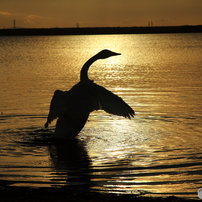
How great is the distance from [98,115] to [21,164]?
17.3ft

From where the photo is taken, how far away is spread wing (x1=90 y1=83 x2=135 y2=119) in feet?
36.3

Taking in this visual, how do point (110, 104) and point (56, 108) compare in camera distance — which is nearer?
point (56, 108)

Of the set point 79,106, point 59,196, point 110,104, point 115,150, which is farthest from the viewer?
point 110,104

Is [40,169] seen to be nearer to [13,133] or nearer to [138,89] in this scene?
[13,133]

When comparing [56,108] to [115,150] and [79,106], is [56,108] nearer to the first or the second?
[79,106]

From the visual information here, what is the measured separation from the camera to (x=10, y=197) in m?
7.22

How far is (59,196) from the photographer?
7277 mm

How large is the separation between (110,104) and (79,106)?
0.70 m

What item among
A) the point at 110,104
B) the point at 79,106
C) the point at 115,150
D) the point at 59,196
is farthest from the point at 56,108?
the point at 59,196

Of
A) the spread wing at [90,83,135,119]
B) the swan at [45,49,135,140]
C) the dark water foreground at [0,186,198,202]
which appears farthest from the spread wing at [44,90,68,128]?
the dark water foreground at [0,186,198,202]

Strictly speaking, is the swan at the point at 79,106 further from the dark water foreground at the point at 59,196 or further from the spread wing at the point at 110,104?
the dark water foreground at the point at 59,196

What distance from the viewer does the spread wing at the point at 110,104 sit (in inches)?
435

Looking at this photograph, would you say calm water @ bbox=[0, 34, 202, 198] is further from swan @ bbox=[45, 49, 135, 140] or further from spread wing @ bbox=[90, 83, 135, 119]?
spread wing @ bbox=[90, 83, 135, 119]

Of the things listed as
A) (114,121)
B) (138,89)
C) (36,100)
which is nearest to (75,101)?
(114,121)
